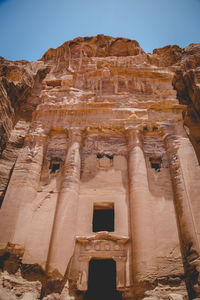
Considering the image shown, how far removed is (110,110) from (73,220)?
604 cm

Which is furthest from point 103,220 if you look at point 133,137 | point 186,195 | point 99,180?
point 186,195

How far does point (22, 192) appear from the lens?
9.38m

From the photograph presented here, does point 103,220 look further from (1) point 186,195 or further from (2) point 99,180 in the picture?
(1) point 186,195

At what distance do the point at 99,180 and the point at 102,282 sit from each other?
483 centimetres

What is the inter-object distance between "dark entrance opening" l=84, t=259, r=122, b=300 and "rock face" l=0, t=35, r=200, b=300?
45 mm

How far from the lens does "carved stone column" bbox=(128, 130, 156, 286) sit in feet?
25.2

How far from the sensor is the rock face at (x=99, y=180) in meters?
7.80

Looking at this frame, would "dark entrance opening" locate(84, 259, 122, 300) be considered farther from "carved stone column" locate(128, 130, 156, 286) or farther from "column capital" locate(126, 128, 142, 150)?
"column capital" locate(126, 128, 142, 150)

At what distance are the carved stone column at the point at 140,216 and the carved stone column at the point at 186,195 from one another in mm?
1136

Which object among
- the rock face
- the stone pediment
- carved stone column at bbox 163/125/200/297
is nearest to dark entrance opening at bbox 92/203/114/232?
the rock face

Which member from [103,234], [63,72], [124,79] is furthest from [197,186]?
[63,72]

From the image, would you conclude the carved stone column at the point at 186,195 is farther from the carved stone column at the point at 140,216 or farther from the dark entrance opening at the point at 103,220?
the dark entrance opening at the point at 103,220

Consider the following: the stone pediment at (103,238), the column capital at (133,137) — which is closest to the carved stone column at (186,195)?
the column capital at (133,137)

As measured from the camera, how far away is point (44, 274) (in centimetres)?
787
